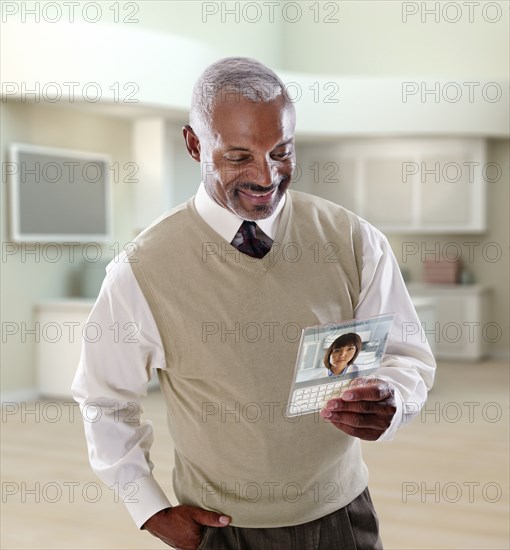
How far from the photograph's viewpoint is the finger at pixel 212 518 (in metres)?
1.54

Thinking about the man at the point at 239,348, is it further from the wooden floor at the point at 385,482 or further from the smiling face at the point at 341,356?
the wooden floor at the point at 385,482

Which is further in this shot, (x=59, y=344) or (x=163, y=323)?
(x=59, y=344)

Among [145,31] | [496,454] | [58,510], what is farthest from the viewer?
[145,31]

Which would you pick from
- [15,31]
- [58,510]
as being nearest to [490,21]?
[15,31]

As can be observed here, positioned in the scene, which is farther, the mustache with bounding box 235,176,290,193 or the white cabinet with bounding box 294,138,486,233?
the white cabinet with bounding box 294,138,486,233

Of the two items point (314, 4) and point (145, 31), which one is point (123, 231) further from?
point (314, 4)

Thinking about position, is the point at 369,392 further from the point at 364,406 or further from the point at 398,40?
the point at 398,40

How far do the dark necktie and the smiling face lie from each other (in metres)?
0.21

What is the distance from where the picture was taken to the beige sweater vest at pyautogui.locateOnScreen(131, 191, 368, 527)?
1508mm

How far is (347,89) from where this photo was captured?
1012 cm

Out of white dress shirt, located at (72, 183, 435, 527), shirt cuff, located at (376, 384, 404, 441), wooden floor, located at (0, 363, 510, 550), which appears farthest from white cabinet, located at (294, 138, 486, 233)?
shirt cuff, located at (376, 384, 404, 441)

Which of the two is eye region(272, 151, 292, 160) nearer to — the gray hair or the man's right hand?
the gray hair

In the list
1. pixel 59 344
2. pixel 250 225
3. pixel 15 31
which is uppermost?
pixel 15 31

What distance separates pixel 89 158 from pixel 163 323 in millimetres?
7298
